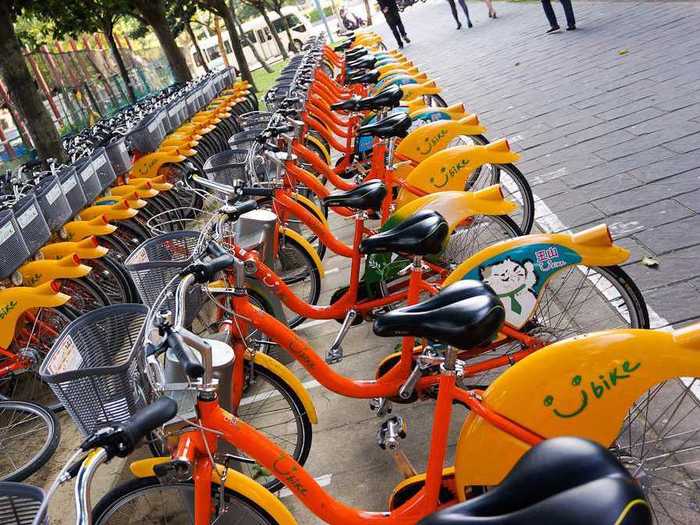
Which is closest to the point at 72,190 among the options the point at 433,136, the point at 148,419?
the point at 433,136

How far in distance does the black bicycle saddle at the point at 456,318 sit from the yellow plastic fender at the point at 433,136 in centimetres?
299

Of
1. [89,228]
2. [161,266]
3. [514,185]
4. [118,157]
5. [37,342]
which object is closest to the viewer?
[161,266]

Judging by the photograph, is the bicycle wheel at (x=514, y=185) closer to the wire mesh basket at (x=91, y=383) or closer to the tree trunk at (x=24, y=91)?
the wire mesh basket at (x=91, y=383)

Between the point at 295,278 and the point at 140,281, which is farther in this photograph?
the point at 295,278

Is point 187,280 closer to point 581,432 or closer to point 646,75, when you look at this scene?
point 581,432

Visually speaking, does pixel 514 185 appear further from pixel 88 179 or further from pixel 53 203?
pixel 88 179

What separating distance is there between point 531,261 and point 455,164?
57.5 inches

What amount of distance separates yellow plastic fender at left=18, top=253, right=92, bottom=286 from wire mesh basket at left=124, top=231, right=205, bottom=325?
795mm

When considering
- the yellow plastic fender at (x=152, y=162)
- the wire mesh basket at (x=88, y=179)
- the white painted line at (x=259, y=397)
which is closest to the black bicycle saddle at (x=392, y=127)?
the white painted line at (x=259, y=397)

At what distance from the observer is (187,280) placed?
2461 millimetres

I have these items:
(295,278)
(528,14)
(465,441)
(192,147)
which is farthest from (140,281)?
(528,14)

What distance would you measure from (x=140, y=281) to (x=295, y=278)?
3.48 ft

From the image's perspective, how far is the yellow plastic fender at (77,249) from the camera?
490cm

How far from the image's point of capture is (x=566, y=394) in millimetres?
2062
